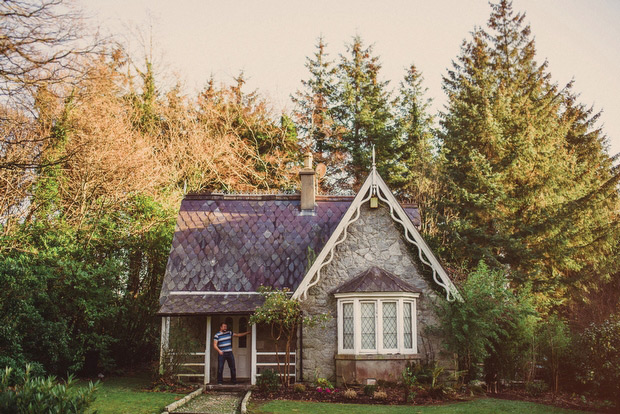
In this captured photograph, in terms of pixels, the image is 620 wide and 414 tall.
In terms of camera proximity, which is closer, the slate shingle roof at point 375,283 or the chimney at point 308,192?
the slate shingle roof at point 375,283

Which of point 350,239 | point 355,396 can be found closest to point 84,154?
point 350,239

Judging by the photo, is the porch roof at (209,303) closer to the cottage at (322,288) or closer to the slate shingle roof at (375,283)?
the cottage at (322,288)

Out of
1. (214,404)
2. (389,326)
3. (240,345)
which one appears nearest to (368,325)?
(389,326)

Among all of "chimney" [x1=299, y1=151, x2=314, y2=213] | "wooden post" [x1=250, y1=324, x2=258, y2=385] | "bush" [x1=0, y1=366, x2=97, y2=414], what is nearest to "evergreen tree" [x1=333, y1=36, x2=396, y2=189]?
"chimney" [x1=299, y1=151, x2=314, y2=213]

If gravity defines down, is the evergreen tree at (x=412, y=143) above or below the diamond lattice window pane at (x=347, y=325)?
above

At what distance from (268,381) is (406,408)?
12.7 ft

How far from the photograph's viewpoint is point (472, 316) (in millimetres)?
13891

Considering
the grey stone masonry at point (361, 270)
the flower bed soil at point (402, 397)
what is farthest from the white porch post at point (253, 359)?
the grey stone masonry at point (361, 270)

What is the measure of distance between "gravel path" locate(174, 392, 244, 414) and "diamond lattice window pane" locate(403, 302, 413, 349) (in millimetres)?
4617

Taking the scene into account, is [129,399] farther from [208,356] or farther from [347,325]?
[347,325]

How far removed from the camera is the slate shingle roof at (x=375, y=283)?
47.4 feet

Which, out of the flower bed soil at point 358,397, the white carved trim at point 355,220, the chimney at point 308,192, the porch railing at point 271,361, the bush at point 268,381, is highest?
the chimney at point 308,192

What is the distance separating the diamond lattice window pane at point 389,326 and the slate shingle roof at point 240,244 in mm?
2830

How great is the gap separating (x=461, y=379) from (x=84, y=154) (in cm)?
1549
